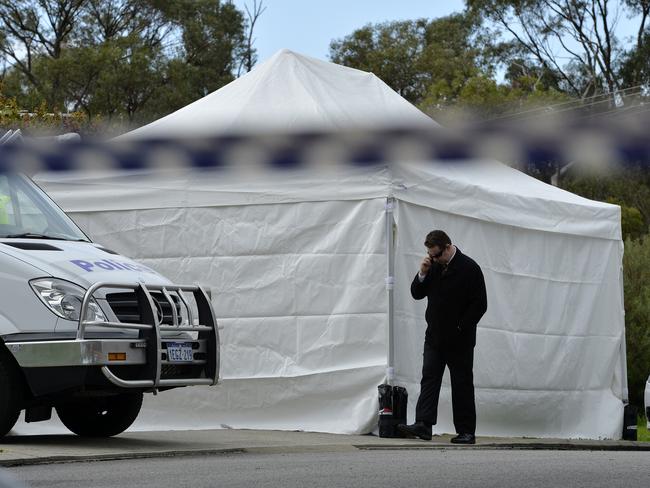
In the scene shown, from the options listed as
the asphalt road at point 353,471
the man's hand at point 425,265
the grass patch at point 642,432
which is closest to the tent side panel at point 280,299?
the man's hand at point 425,265

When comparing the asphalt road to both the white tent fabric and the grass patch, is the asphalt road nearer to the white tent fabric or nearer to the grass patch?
the white tent fabric

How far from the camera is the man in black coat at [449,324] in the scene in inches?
424

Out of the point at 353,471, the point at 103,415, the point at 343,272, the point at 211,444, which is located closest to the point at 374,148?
the point at 353,471

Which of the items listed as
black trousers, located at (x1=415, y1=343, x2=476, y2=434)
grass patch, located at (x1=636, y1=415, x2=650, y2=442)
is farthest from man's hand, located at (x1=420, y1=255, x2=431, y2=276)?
grass patch, located at (x1=636, y1=415, x2=650, y2=442)

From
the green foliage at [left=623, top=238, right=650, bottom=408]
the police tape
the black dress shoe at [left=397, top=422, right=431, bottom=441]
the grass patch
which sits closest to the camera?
the police tape

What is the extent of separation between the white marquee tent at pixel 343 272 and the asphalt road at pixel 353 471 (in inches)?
94.3

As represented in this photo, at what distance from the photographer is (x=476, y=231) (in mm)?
12562

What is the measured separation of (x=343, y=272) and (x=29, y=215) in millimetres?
3132

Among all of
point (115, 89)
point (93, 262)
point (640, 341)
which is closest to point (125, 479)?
point (93, 262)

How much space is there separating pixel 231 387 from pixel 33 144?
8.76 m

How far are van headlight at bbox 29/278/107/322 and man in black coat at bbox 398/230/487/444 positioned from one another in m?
2.90

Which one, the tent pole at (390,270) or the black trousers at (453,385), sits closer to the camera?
the black trousers at (453,385)

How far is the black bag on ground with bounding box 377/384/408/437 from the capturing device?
11.3 metres

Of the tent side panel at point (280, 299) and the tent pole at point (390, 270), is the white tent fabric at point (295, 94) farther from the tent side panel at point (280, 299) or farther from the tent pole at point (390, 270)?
the tent pole at point (390, 270)
